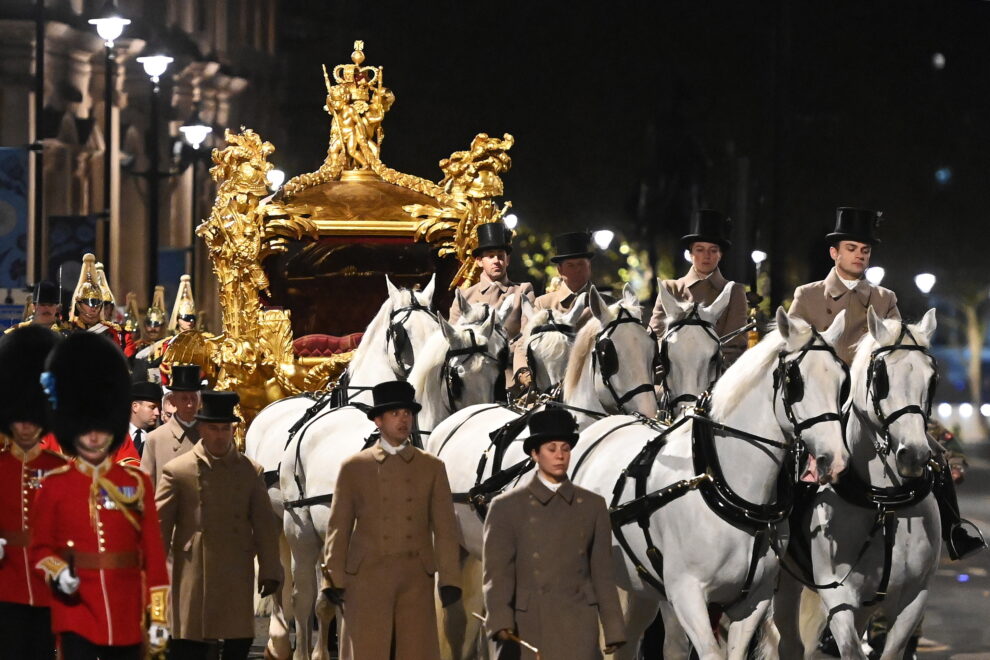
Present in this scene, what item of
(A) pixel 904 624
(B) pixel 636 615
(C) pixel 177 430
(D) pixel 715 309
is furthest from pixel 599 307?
(C) pixel 177 430

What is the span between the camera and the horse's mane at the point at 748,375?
7.56 m

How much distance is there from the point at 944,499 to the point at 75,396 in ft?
13.1

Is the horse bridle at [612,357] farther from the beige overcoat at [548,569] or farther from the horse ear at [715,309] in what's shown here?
the beige overcoat at [548,569]

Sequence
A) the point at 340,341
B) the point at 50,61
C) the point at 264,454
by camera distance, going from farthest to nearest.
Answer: the point at 50,61, the point at 340,341, the point at 264,454

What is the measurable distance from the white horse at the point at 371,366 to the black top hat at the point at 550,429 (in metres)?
2.78

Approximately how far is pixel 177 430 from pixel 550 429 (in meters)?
2.75

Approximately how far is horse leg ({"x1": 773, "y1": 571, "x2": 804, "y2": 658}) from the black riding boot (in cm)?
69

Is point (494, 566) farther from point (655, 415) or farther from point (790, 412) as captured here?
A: point (655, 415)

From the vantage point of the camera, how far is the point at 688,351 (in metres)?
8.54

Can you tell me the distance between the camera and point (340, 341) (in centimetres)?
1336

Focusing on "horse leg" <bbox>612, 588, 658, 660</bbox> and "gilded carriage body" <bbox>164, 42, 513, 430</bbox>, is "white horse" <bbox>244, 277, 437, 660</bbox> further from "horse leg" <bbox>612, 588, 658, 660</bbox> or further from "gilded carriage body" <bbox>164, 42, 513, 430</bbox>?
"gilded carriage body" <bbox>164, 42, 513, 430</bbox>

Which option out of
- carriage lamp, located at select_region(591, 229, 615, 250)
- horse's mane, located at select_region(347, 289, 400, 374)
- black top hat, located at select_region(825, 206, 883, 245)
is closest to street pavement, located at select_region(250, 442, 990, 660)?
horse's mane, located at select_region(347, 289, 400, 374)

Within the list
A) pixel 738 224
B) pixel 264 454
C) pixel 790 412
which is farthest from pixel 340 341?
pixel 738 224

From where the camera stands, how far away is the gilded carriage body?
1305cm
